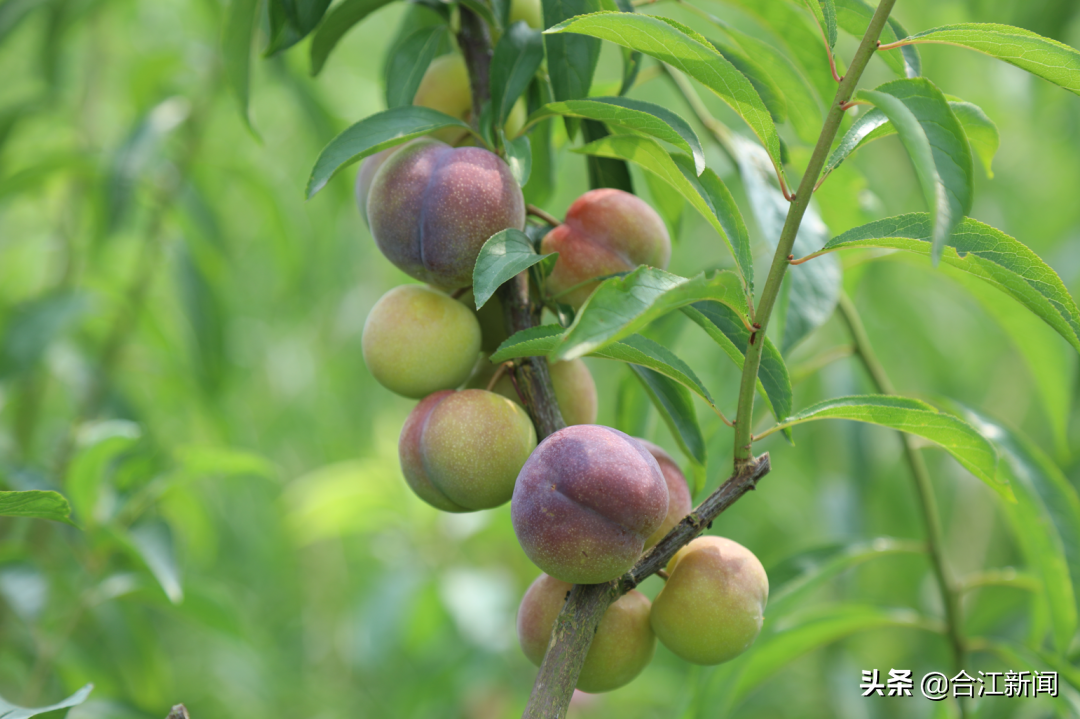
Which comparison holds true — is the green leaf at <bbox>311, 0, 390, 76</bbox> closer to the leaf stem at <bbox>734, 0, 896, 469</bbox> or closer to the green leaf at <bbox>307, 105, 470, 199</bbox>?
the green leaf at <bbox>307, 105, 470, 199</bbox>

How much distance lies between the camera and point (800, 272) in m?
0.80

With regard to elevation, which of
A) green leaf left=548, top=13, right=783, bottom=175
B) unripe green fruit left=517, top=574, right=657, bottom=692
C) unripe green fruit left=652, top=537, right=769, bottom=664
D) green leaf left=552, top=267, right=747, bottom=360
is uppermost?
green leaf left=548, top=13, right=783, bottom=175

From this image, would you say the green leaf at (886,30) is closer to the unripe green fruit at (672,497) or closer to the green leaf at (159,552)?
the unripe green fruit at (672,497)

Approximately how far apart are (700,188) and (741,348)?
125mm

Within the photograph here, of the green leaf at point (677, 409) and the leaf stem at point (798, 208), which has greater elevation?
the leaf stem at point (798, 208)

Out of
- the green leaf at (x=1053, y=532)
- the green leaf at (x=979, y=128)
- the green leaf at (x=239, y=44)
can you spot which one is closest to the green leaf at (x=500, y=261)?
the green leaf at (x=979, y=128)

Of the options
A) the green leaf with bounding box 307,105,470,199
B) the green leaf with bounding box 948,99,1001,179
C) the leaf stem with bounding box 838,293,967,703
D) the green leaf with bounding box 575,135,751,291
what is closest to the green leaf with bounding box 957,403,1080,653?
the leaf stem with bounding box 838,293,967,703

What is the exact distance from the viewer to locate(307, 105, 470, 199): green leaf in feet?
1.94

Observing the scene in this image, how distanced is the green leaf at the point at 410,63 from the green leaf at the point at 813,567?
2.32ft

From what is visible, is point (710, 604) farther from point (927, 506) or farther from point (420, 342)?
point (927, 506)

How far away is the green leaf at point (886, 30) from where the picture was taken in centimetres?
60

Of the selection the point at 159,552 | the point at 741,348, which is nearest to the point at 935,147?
the point at 741,348

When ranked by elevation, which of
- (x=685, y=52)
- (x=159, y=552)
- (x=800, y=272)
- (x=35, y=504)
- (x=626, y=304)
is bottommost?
(x=159, y=552)

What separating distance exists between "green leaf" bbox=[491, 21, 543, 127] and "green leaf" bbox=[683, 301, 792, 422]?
0.24 metres
